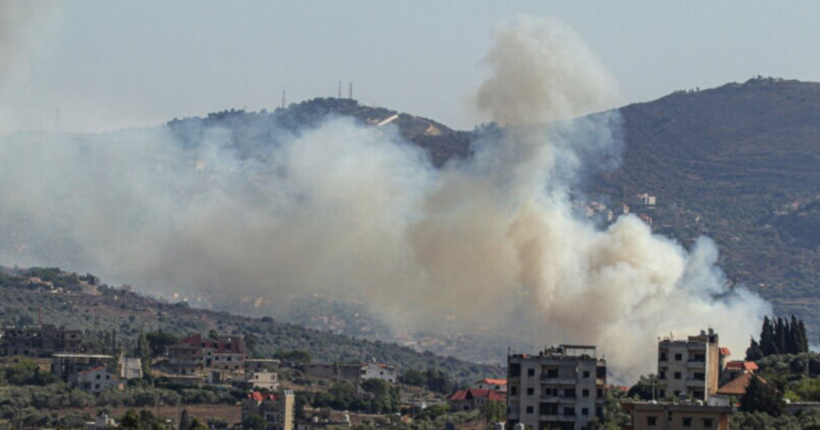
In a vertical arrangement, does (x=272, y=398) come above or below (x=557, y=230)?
below

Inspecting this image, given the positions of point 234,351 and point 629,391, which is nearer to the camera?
point 629,391

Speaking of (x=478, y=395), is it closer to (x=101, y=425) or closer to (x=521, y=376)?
(x=101, y=425)

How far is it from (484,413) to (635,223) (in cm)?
4619

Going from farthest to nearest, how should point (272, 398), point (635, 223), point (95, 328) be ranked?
point (95, 328) → point (635, 223) → point (272, 398)

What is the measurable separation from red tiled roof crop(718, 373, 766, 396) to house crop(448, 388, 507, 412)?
2704cm

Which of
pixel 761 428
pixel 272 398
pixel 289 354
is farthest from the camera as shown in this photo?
pixel 289 354

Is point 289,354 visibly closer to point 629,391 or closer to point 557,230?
point 557,230

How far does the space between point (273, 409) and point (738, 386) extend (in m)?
43.7

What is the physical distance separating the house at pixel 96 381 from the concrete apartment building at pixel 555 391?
50.3 meters

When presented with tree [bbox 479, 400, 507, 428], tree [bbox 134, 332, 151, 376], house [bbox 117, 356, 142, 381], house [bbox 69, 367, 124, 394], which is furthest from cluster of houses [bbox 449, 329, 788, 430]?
tree [bbox 134, 332, 151, 376]

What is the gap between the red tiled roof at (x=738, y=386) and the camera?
99938mm

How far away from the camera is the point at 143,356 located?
160 meters

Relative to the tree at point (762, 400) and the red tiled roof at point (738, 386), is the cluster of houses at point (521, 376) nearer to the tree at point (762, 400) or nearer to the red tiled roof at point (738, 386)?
the red tiled roof at point (738, 386)

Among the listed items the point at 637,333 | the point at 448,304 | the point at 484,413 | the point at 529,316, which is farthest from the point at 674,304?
the point at 448,304
